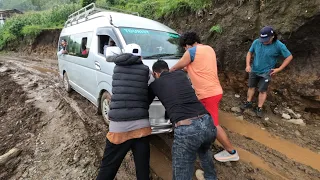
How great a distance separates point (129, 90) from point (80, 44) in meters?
3.46

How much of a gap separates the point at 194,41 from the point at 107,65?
167cm

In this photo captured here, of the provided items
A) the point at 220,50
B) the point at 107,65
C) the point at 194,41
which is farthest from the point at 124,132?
the point at 220,50

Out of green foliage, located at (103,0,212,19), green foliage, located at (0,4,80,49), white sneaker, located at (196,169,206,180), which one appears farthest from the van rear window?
green foliage, located at (0,4,80,49)

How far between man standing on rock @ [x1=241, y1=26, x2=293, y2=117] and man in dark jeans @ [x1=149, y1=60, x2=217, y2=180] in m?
2.43

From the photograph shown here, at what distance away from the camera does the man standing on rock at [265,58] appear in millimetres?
3838

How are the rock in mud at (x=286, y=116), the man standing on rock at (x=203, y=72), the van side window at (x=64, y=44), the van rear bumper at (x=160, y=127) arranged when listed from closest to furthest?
the man standing on rock at (x=203, y=72)
the van rear bumper at (x=160, y=127)
the rock in mud at (x=286, y=116)
the van side window at (x=64, y=44)

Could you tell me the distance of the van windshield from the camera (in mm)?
3783

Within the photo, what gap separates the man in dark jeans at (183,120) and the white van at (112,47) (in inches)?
37.8

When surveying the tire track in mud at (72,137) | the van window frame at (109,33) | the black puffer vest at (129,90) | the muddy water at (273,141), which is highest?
the van window frame at (109,33)

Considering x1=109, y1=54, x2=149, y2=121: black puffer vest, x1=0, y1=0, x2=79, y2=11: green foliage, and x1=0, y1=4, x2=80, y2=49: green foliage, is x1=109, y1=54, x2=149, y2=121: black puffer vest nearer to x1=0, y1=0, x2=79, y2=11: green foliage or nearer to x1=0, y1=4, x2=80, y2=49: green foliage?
x1=0, y1=4, x2=80, y2=49: green foliage

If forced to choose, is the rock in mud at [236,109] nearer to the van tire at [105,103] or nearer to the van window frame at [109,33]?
the van tire at [105,103]

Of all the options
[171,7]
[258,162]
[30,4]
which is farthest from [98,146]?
[30,4]

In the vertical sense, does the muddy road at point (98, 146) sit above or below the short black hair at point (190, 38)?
below

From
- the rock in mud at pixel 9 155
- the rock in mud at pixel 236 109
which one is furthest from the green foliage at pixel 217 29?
the rock in mud at pixel 9 155
